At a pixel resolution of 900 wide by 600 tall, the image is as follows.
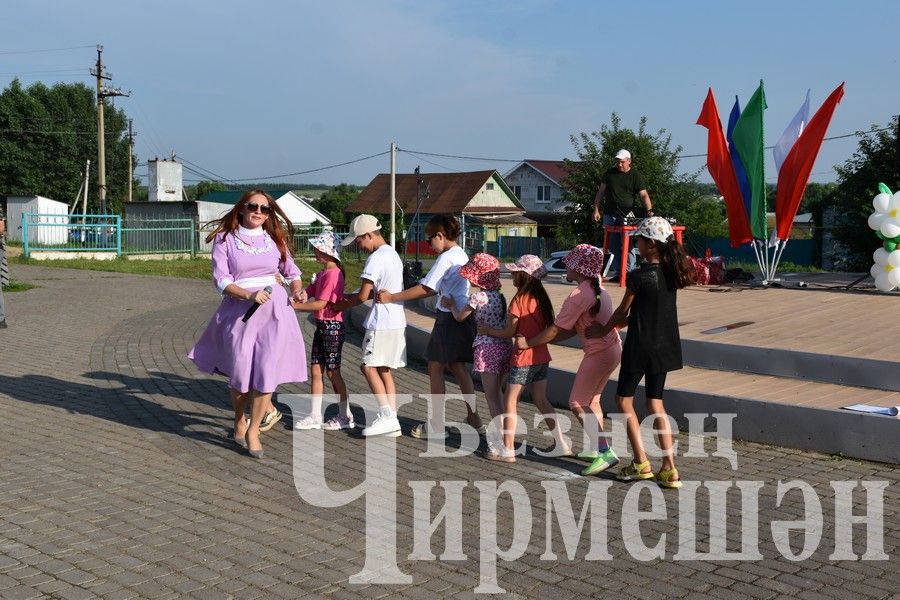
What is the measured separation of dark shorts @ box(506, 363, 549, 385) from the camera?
22.7ft

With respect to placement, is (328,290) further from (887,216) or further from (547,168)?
(547,168)

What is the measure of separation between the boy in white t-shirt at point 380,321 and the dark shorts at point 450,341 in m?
0.26

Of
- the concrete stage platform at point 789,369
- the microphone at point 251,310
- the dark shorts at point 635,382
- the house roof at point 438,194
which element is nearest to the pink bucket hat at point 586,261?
the dark shorts at point 635,382

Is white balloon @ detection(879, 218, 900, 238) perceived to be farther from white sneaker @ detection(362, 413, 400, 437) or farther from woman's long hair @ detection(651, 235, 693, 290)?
white sneaker @ detection(362, 413, 400, 437)

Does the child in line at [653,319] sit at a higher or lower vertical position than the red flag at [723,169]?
lower

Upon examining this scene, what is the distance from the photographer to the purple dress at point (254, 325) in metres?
6.88

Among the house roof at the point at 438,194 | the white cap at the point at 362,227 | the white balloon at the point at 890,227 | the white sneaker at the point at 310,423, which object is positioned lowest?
the white sneaker at the point at 310,423

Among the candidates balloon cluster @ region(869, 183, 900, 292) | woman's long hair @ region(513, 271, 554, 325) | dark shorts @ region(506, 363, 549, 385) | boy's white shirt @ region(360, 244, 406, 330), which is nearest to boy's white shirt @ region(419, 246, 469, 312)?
boy's white shirt @ region(360, 244, 406, 330)

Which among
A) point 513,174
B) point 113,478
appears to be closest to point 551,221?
point 513,174

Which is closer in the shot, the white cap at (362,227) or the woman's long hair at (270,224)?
the woman's long hair at (270,224)

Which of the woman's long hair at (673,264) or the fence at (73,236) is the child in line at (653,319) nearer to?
the woman's long hair at (673,264)

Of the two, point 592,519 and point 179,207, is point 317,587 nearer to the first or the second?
point 592,519

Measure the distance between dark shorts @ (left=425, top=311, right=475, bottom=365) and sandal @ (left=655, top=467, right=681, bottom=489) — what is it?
184 centimetres

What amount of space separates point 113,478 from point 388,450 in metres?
1.92
